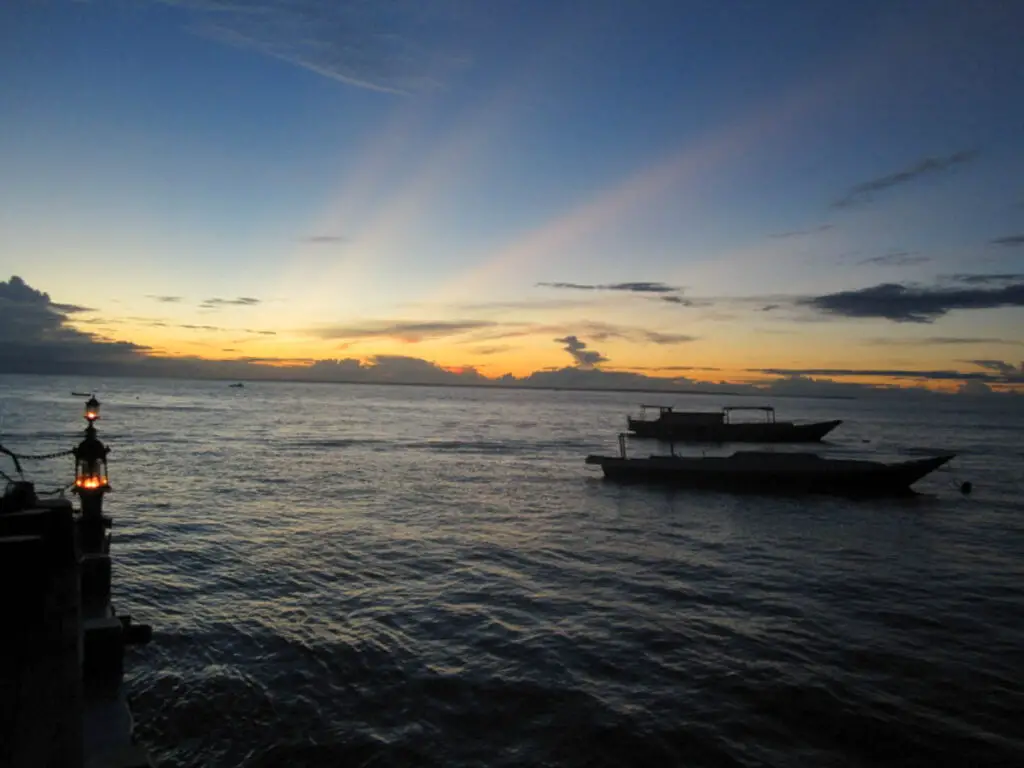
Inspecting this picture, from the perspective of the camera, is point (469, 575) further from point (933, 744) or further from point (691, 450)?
point (691, 450)

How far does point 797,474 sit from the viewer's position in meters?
48.1

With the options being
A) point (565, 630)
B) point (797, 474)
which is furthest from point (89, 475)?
point (797, 474)

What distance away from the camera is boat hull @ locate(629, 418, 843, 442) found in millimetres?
102562

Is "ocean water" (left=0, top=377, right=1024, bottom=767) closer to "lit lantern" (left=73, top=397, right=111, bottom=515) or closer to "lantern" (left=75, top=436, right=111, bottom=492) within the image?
"lit lantern" (left=73, top=397, right=111, bottom=515)

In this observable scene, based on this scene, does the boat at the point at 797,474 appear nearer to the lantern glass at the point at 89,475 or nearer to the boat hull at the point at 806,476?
the boat hull at the point at 806,476

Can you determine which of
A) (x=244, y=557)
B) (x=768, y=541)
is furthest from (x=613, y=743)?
(x=768, y=541)

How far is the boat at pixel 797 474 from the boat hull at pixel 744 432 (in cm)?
5125

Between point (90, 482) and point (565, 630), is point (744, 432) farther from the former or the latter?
point (90, 482)

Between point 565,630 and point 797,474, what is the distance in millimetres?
35845

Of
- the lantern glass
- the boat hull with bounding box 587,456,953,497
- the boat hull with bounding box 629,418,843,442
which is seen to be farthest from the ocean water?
the boat hull with bounding box 629,418,843,442

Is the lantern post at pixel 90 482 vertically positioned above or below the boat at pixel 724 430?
above

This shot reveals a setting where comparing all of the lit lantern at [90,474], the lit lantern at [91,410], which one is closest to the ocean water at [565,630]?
the lit lantern at [90,474]

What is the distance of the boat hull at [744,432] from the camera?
4038 inches

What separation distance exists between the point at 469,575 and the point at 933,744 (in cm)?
1516
